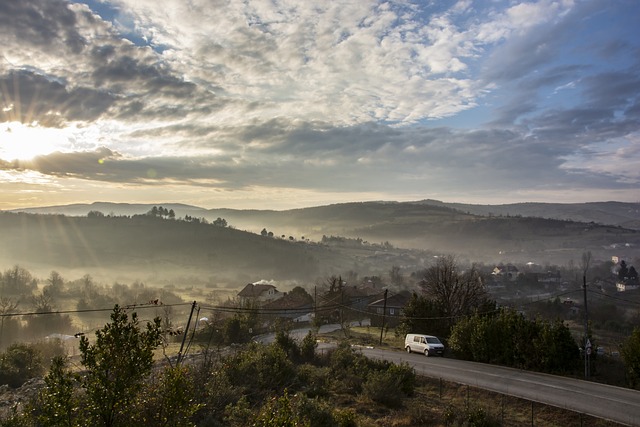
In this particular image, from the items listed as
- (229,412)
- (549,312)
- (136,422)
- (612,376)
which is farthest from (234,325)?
(549,312)

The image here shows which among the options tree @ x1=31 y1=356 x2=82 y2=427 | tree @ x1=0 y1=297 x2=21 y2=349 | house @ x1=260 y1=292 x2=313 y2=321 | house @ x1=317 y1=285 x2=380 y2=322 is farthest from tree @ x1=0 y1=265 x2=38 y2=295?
tree @ x1=31 y1=356 x2=82 y2=427

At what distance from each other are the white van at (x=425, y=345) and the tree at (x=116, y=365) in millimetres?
31950

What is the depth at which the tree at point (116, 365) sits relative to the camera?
23.2 feet

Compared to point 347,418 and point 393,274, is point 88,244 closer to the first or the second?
point 393,274

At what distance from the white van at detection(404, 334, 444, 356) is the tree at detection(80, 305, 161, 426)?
32.0 m

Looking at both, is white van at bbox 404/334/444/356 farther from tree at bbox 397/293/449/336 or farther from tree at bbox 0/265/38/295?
tree at bbox 0/265/38/295

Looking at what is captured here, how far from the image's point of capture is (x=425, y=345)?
3619 cm

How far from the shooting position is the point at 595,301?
99625mm

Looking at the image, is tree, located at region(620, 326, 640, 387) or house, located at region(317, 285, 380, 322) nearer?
tree, located at region(620, 326, 640, 387)

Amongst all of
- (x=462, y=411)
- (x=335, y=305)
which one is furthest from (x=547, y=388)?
(x=335, y=305)

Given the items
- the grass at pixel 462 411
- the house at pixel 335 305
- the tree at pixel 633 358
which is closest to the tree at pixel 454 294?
the house at pixel 335 305

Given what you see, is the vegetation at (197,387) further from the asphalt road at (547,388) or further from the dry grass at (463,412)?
the asphalt road at (547,388)

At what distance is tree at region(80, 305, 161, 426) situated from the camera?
7.08 m

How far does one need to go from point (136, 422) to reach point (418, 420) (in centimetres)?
1347
